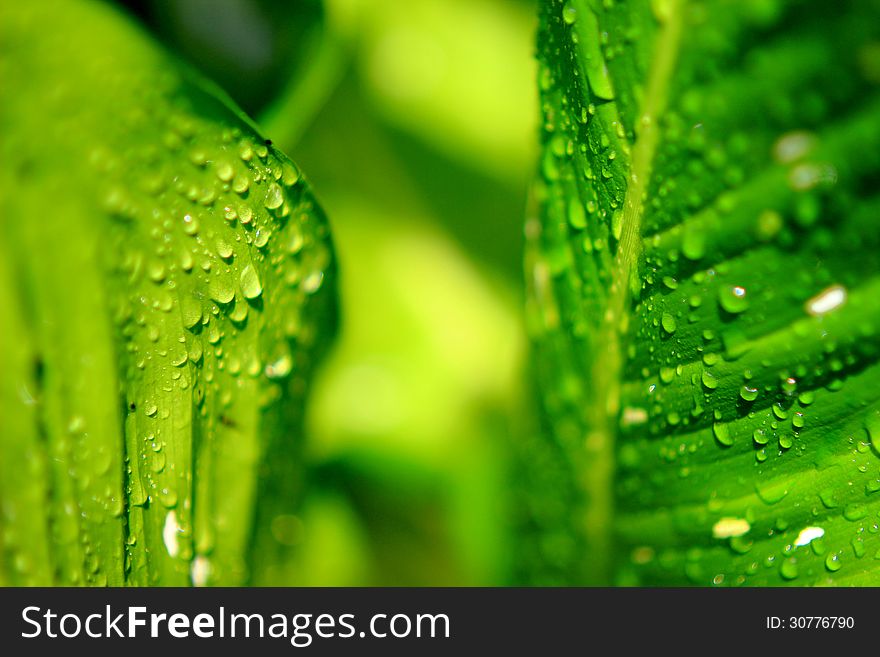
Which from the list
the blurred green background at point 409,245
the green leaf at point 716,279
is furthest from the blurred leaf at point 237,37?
the green leaf at point 716,279

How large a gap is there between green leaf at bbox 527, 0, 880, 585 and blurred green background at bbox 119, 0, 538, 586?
32 cm

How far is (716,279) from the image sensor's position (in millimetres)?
505

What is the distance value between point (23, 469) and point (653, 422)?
0.58m

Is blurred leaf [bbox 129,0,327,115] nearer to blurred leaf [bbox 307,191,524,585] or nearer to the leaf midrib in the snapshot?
blurred leaf [bbox 307,191,524,585]

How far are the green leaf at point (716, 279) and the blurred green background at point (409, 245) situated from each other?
0.32 meters

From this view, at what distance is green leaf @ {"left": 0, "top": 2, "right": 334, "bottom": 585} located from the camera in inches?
23.5

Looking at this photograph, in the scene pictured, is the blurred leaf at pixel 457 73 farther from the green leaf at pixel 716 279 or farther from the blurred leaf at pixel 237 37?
the green leaf at pixel 716 279

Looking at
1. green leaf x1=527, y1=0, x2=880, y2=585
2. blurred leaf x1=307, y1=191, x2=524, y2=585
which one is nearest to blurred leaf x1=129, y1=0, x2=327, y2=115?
blurred leaf x1=307, y1=191, x2=524, y2=585

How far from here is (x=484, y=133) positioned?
1.20 m

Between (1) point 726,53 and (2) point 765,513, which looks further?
(2) point 765,513

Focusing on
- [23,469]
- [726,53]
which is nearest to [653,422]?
[726,53]

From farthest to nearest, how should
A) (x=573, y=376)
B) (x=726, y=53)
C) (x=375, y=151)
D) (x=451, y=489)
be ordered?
(x=375, y=151)
(x=451, y=489)
(x=573, y=376)
(x=726, y=53)

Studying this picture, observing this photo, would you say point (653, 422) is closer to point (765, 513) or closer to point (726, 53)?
point (765, 513)

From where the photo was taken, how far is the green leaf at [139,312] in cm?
60
